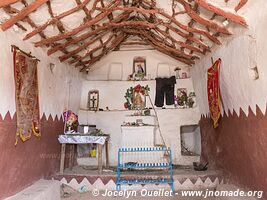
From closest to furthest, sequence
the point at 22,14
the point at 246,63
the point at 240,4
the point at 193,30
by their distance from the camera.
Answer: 1. the point at 240,4
2. the point at 22,14
3. the point at 246,63
4. the point at 193,30

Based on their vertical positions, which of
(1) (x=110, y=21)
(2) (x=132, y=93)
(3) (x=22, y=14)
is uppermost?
(1) (x=110, y=21)

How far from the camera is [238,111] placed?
12.9 feet

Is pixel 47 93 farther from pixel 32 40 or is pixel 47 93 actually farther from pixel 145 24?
pixel 145 24

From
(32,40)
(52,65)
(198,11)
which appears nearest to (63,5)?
(32,40)

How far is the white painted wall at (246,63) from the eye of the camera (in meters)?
2.90

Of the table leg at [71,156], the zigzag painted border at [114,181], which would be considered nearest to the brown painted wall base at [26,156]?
the table leg at [71,156]

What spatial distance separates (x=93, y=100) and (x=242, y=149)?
14.2 feet

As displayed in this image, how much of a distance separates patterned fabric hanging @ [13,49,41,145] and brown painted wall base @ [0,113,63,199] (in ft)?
0.49

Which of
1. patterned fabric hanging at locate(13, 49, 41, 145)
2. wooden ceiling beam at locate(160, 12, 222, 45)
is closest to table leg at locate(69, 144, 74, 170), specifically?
patterned fabric hanging at locate(13, 49, 41, 145)

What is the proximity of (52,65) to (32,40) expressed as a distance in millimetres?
948

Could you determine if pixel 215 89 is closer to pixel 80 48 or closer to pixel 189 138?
pixel 80 48

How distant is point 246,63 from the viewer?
3393 mm

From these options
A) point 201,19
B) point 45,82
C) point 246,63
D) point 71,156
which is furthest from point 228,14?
point 71,156

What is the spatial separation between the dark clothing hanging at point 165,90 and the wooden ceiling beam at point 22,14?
4222 mm
